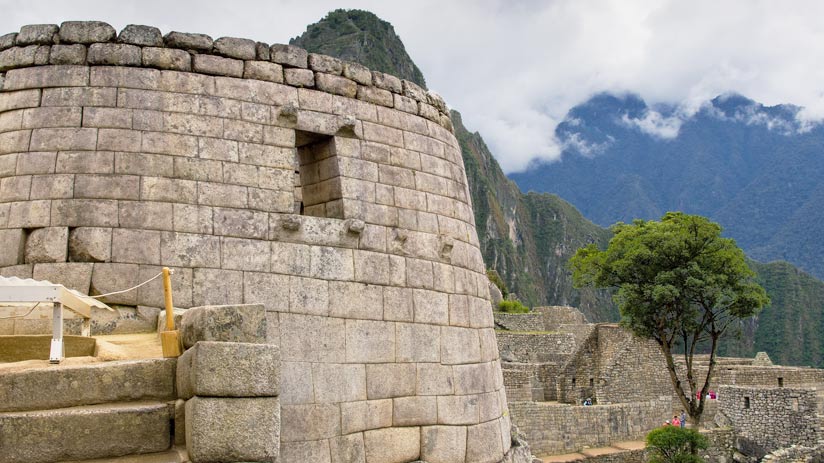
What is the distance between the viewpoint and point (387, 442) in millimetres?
8258

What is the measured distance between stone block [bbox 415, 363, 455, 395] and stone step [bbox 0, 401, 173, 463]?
12.3 ft

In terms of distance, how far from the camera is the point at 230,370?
5176 millimetres

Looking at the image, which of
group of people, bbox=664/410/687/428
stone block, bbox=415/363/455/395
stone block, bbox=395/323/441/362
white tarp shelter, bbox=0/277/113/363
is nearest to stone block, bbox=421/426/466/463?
Answer: stone block, bbox=415/363/455/395

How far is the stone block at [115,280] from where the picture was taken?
753 centimetres

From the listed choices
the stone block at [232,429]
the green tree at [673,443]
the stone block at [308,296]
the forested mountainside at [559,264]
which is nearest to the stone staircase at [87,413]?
the stone block at [232,429]

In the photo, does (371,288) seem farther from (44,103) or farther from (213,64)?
(44,103)

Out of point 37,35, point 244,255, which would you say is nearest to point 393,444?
point 244,255

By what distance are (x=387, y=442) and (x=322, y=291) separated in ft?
5.21

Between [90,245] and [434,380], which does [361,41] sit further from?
[90,245]

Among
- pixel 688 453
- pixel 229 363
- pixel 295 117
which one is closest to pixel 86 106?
pixel 295 117

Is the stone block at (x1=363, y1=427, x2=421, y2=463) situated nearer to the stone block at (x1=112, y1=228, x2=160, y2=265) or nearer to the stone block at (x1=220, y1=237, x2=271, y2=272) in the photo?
the stone block at (x1=220, y1=237, x2=271, y2=272)

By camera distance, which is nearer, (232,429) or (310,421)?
(232,429)

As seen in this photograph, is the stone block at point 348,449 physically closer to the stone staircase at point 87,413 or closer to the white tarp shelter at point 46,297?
the stone staircase at point 87,413

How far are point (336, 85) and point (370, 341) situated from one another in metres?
2.82
